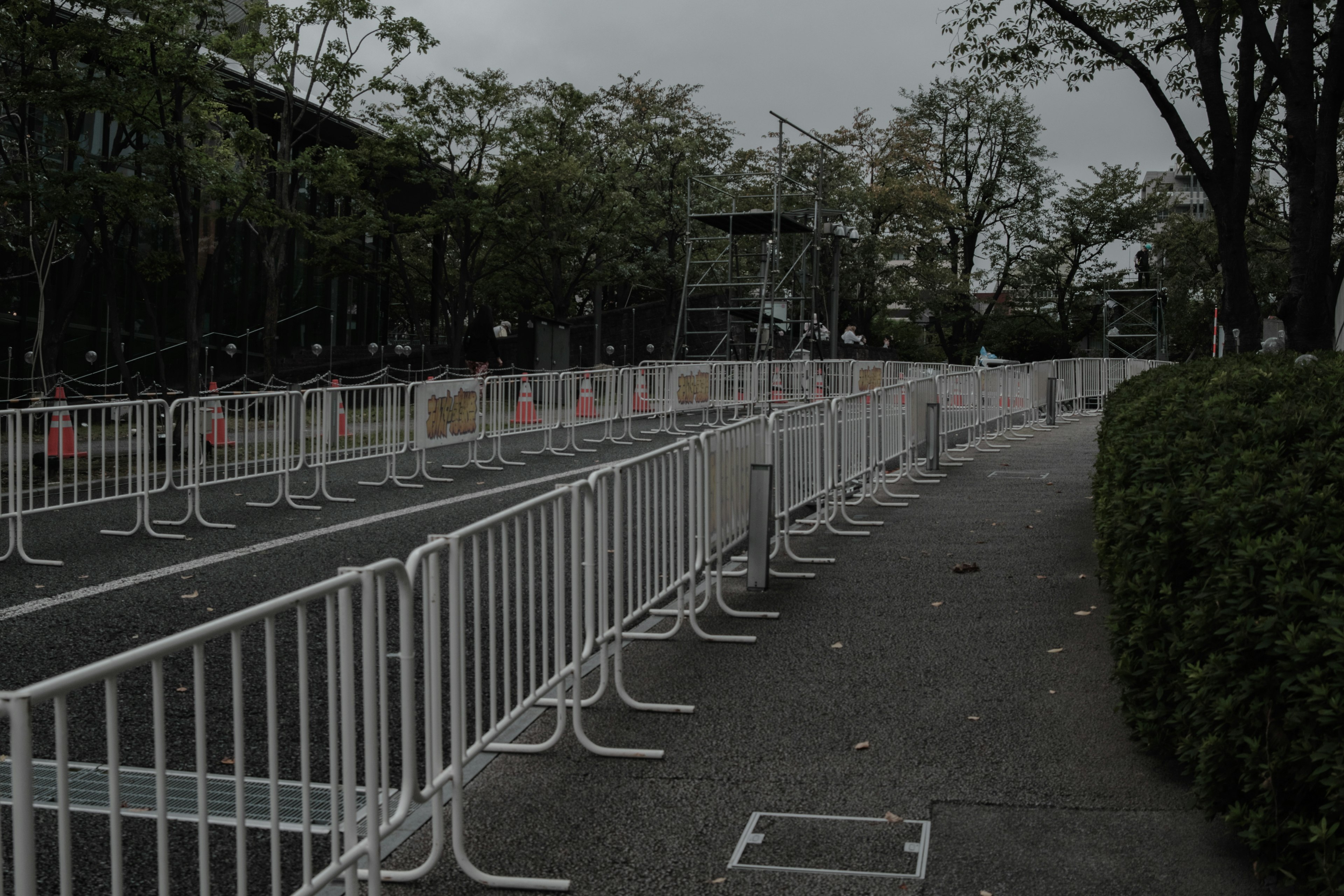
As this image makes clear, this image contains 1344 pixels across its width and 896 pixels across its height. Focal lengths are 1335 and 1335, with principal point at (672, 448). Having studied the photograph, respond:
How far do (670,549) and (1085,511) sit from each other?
7.42 metres

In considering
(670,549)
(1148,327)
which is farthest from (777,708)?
(1148,327)

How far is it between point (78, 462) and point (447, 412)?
215 inches

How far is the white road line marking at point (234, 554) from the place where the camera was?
8.77m

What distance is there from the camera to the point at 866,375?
3238 centimetres

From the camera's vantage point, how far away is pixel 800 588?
9.52m

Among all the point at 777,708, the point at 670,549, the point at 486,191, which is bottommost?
the point at 777,708

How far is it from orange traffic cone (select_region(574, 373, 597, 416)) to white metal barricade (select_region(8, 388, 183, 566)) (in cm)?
956

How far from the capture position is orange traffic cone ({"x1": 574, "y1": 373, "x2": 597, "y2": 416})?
23.3 meters

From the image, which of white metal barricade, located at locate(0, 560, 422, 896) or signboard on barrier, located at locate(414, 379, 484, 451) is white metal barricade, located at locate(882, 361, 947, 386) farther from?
white metal barricade, located at locate(0, 560, 422, 896)

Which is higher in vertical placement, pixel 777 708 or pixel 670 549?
pixel 670 549

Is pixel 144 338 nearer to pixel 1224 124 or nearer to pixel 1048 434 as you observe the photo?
pixel 1048 434

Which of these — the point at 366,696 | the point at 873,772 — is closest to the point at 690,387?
the point at 873,772

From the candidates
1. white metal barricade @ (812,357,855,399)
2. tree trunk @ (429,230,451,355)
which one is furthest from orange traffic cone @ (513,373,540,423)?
tree trunk @ (429,230,451,355)

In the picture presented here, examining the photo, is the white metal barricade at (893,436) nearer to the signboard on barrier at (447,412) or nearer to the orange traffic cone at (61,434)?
the signboard on barrier at (447,412)
